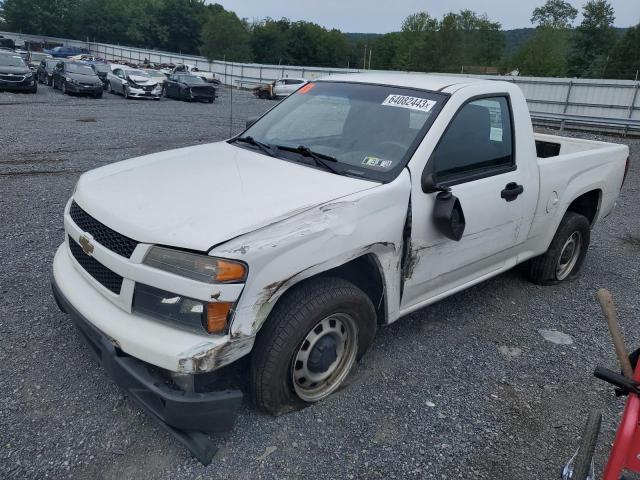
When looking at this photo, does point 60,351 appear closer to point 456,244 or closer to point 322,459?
point 322,459

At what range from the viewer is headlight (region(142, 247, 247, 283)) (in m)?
2.36

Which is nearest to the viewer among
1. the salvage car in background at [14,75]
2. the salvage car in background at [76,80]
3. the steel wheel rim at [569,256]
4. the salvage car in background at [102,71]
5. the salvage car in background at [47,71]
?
the steel wheel rim at [569,256]

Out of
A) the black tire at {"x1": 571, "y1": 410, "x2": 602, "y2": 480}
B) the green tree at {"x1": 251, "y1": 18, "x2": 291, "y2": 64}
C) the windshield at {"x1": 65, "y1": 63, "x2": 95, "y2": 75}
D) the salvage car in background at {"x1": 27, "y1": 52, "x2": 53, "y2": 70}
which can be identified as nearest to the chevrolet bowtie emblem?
the black tire at {"x1": 571, "y1": 410, "x2": 602, "y2": 480}

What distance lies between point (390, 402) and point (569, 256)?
9.98 ft

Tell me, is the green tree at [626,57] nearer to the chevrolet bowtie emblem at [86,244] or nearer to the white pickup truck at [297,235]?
the white pickup truck at [297,235]

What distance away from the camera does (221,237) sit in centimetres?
241

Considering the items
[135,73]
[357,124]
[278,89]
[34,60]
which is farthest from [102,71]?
[357,124]

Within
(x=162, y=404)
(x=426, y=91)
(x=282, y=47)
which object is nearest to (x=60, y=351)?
(x=162, y=404)

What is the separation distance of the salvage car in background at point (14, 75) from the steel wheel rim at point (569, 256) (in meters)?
21.2

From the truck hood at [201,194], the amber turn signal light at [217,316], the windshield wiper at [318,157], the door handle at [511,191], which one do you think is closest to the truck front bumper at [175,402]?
the amber turn signal light at [217,316]

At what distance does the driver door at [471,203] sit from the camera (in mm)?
3254

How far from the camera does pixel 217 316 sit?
2.38 m

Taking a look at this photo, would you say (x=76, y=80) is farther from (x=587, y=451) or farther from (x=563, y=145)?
(x=587, y=451)

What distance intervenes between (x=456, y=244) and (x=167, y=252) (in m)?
1.97
